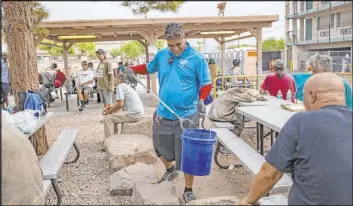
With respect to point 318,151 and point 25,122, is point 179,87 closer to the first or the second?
point 25,122

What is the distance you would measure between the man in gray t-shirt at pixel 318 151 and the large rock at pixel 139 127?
4423mm

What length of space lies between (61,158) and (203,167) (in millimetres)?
1572

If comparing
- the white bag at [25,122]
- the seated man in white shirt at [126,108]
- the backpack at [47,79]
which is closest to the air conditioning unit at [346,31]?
the backpack at [47,79]

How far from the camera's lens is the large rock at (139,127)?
6406mm

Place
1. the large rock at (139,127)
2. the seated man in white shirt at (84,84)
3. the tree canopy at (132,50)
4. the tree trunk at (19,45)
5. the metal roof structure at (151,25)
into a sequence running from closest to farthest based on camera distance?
1. the tree trunk at (19,45)
2. the large rock at (139,127)
3. the metal roof structure at (151,25)
4. the seated man in white shirt at (84,84)
5. the tree canopy at (132,50)

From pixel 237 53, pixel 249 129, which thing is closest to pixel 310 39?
pixel 237 53

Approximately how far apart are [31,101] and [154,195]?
2476 mm

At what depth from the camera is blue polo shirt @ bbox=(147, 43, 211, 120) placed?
11.7 feet

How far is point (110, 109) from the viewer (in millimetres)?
6035

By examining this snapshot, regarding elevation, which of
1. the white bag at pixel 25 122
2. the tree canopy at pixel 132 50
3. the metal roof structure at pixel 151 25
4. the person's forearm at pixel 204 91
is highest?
the tree canopy at pixel 132 50

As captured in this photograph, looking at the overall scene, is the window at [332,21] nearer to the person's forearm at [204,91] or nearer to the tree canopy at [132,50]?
the tree canopy at [132,50]

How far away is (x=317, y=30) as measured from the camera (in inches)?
1416

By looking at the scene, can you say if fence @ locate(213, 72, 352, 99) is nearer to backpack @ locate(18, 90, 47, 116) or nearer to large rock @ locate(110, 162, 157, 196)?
backpack @ locate(18, 90, 47, 116)

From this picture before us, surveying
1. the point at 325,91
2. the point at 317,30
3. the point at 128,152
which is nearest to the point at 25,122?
the point at 128,152
